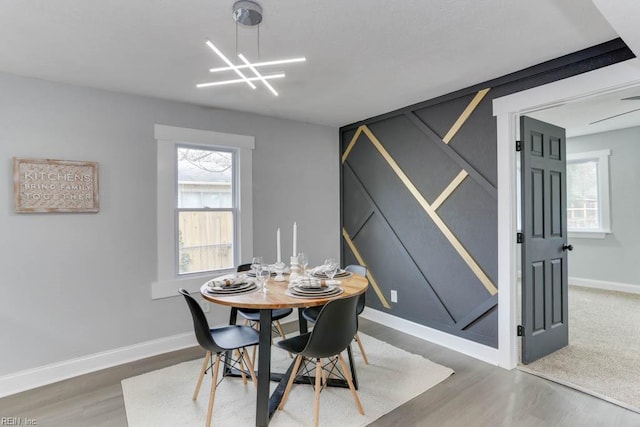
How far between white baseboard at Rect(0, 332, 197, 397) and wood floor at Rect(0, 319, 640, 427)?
78mm

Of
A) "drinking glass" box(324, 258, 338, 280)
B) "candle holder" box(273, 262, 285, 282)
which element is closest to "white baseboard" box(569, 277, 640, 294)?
"drinking glass" box(324, 258, 338, 280)

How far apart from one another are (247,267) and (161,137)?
1.54 metres

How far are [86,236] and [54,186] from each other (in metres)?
0.48

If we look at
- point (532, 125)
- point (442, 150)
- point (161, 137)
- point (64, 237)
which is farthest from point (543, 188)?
point (64, 237)

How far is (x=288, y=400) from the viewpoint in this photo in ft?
7.64

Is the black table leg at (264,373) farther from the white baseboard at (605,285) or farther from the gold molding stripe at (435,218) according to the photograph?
the white baseboard at (605,285)

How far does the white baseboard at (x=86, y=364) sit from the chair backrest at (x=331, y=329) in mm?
1897

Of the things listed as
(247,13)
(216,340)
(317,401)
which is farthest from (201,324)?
(247,13)

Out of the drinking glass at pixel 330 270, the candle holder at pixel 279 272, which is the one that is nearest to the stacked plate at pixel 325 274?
the drinking glass at pixel 330 270

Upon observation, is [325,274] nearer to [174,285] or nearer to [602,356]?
[174,285]

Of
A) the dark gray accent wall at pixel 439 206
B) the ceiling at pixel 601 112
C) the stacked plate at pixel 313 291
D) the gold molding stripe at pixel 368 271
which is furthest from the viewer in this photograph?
the gold molding stripe at pixel 368 271

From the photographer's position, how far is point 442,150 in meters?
3.28

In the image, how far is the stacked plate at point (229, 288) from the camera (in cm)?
221

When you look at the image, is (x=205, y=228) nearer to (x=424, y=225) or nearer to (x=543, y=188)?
(x=424, y=225)
